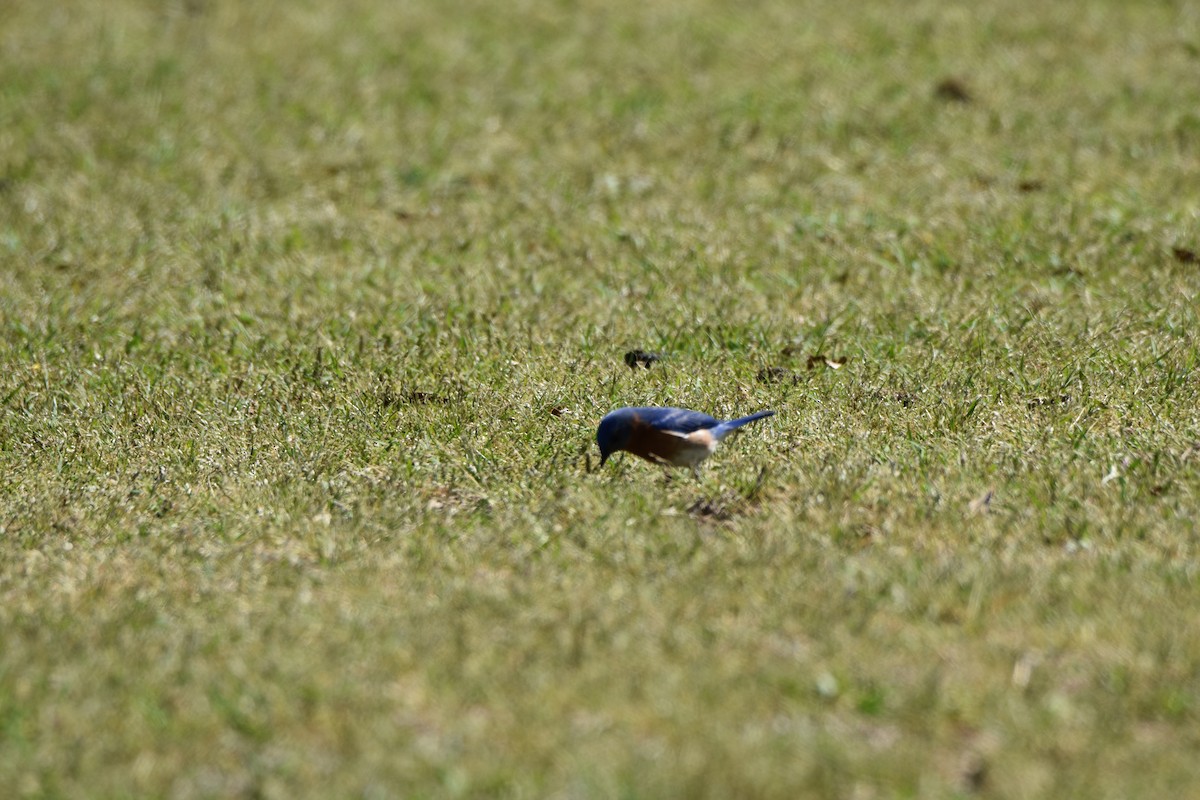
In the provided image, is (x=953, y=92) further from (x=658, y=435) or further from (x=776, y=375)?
A: (x=658, y=435)

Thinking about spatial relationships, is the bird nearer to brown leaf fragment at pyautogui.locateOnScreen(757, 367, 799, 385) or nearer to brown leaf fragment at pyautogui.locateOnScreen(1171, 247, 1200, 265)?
brown leaf fragment at pyautogui.locateOnScreen(757, 367, 799, 385)

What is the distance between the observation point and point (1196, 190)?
9.22 m

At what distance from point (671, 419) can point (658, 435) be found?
0.08 meters

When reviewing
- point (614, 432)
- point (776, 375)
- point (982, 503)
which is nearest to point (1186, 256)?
point (776, 375)

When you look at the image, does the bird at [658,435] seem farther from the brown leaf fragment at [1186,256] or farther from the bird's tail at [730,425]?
the brown leaf fragment at [1186,256]

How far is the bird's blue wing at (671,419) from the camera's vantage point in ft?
18.6

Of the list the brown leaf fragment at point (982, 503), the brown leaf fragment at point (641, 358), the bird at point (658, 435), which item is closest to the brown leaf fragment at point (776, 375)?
the brown leaf fragment at point (641, 358)

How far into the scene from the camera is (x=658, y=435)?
566cm

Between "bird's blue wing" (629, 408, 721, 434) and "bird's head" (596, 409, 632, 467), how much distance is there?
5cm

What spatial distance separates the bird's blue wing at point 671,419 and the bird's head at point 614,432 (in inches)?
2.0

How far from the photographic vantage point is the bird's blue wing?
5.66 meters

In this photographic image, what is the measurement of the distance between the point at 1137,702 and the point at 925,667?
54 cm

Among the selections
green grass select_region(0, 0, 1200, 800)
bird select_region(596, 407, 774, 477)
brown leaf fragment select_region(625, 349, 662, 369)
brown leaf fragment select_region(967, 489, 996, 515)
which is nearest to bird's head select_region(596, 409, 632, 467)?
bird select_region(596, 407, 774, 477)

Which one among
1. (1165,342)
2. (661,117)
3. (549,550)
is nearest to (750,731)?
(549,550)
